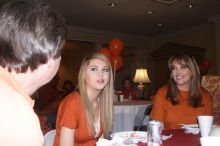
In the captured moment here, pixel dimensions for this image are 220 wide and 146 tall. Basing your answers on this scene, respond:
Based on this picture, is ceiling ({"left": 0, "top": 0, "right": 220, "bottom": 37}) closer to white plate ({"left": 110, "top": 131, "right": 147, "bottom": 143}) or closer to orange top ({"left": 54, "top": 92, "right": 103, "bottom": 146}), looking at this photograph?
orange top ({"left": 54, "top": 92, "right": 103, "bottom": 146})

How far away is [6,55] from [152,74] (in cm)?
912

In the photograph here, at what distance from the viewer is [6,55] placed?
0.68 metres

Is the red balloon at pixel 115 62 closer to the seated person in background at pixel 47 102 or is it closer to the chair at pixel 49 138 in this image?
the seated person in background at pixel 47 102

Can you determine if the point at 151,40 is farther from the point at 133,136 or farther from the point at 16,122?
the point at 16,122

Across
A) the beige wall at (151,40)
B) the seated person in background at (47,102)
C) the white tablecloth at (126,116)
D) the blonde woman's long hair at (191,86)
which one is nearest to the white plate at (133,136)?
the blonde woman's long hair at (191,86)

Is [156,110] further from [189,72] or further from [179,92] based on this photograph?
[189,72]

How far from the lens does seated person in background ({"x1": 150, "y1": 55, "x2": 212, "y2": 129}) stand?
7.30ft

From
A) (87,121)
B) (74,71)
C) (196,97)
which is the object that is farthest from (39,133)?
(74,71)

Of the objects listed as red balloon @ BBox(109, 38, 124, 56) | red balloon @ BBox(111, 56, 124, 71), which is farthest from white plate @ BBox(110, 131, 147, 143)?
red balloon @ BBox(109, 38, 124, 56)

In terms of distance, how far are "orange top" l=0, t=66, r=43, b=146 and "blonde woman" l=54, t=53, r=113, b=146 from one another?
114cm

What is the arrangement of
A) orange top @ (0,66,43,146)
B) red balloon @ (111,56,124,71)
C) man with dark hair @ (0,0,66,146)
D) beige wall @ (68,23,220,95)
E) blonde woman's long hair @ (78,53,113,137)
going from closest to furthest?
orange top @ (0,66,43,146), man with dark hair @ (0,0,66,146), blonde woman's long hair @ (78,53,113,137), red balloon @ (111,56,124,71), beige wall @ (68,23,220,95)

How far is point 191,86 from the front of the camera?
7.80 ft

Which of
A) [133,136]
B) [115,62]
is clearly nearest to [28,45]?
[133,136]

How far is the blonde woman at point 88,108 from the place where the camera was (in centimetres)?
171
